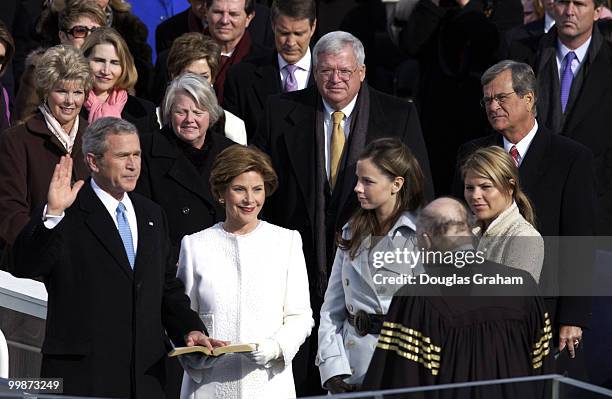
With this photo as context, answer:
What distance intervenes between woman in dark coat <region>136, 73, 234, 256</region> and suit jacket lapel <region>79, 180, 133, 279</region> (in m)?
1.15

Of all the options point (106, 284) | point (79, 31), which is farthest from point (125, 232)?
point (79, 31)

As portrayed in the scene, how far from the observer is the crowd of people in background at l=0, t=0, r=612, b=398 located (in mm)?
5664

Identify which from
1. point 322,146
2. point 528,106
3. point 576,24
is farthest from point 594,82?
point 322,146

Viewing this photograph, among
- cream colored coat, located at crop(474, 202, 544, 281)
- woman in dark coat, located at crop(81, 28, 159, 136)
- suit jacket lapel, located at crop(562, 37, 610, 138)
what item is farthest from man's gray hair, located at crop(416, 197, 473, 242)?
woman in dark coat, located at crop(81, 28, 159, 136)

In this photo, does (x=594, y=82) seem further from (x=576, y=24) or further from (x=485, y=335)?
(x=485, y=335)

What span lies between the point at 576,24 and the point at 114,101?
2.71 meters

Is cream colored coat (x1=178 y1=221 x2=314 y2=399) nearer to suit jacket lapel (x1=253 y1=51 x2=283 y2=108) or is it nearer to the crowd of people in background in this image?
the crowd of people in background

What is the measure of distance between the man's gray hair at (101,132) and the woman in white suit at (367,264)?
1062mm

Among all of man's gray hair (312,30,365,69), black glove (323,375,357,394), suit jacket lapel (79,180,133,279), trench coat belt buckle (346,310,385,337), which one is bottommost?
black glove (323,375,357,394)

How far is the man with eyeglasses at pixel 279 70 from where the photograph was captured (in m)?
8.25

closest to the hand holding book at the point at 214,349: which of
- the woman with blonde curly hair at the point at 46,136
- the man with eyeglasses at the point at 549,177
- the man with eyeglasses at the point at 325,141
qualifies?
the man with eyeglasses at the point at 325,141

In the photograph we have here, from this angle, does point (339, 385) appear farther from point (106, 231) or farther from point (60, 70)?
point (60, 70)

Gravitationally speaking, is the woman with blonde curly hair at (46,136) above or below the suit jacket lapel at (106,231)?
above

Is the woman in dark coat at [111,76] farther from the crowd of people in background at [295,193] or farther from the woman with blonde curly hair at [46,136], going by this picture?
the woman with blonde curly hair at [46,136]
